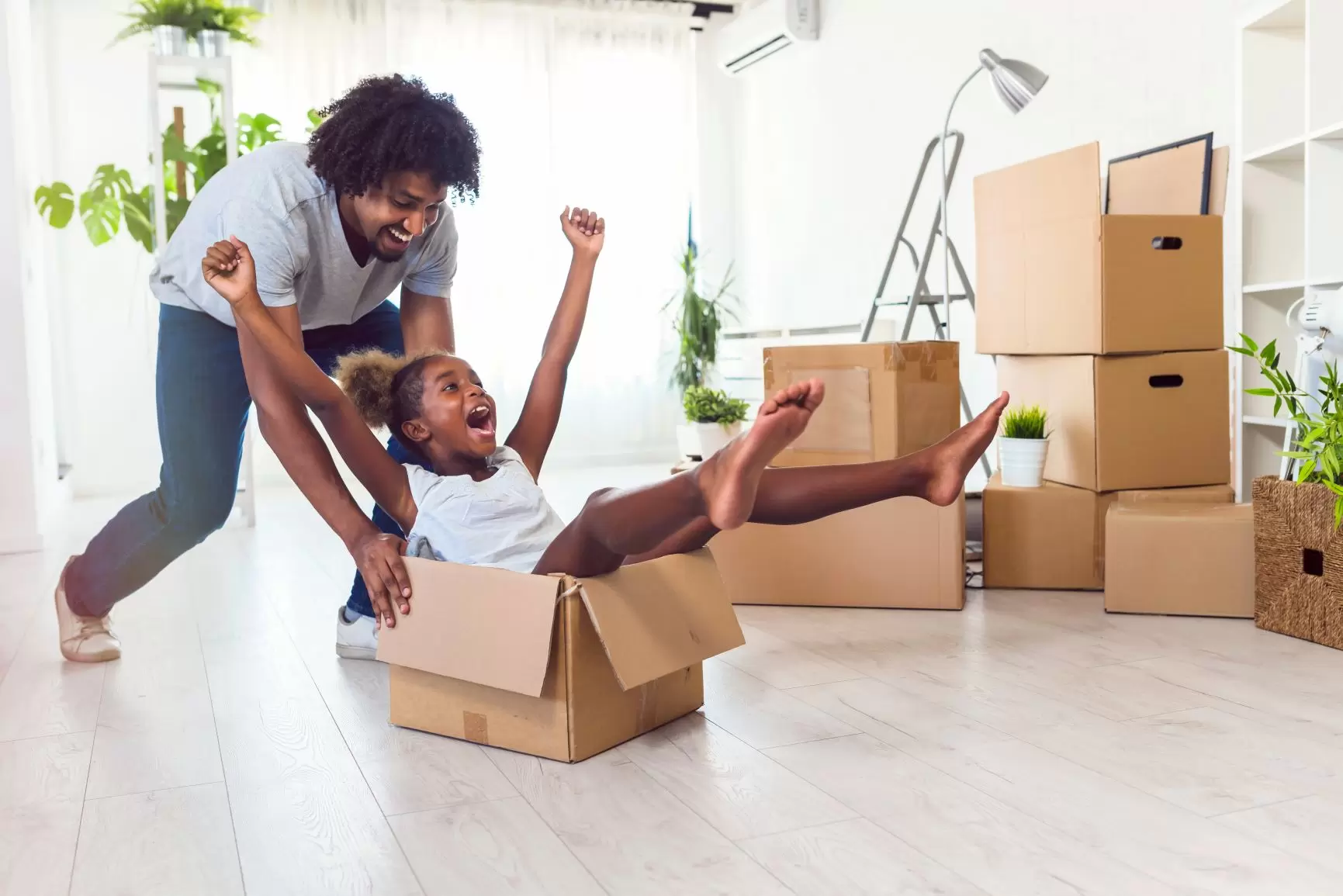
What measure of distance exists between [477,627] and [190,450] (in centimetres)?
76

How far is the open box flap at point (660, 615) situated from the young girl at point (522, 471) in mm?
42

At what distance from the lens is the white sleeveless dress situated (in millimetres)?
1685

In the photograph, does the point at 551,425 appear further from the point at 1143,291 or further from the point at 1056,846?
the point at 1143,291

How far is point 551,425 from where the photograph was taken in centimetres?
188

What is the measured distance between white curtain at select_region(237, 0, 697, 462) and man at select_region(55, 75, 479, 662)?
11.5 ft

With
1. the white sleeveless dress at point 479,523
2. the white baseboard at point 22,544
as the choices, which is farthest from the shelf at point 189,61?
the white sleeveless dress at point 479,523

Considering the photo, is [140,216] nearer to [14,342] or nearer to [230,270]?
[14,342]

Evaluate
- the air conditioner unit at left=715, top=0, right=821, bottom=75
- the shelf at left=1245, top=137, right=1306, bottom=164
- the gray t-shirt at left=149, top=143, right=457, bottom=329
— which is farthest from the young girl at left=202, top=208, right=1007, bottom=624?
the air conditioner unit at left=715, top=0, right=821, bottom=75

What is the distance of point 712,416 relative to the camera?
483 centimetres

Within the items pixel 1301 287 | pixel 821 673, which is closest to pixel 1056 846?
pixel 821 673

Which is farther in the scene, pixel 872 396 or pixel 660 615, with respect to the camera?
pixel 872 396

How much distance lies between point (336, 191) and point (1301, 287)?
227cm

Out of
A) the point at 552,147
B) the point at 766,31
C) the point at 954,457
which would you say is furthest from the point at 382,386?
the point at 552,147

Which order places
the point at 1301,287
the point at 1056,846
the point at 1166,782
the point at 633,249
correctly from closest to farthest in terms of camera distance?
the point at 1056,846 → the point at 1166,782 → the point at 1301,287 → the point at 633,249
